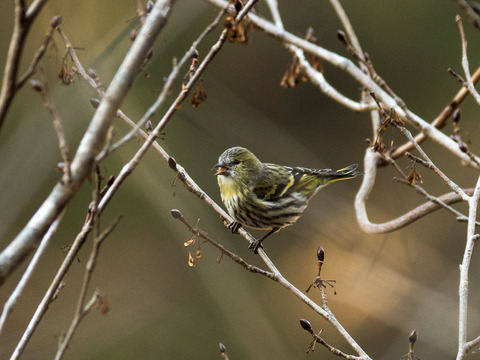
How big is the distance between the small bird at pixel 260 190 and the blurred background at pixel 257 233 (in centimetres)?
196

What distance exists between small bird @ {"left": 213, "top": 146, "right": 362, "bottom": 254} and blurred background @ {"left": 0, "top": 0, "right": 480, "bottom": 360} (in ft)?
6.41

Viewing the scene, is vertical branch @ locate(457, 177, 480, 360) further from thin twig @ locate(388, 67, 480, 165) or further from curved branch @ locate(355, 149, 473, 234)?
thin twig @ locate(388, 67, 480, 165)

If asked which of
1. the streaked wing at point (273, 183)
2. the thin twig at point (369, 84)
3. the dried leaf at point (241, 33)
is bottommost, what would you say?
the streaked wing at point (273, 183)

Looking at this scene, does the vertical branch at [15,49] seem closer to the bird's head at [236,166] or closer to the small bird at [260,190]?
the small bird at [260,190]

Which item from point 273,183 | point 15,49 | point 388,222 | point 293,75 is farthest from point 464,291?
point 273,183

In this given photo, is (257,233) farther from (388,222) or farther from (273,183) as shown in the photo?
(388,222)

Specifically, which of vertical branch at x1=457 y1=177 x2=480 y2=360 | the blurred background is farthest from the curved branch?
the blurred background

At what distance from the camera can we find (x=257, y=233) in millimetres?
7773

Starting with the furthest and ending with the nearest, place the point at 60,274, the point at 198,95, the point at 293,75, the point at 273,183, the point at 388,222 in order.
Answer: the point at 273,183 → the point at 293,75 → the point at 388,222 → the point at 198,95 → the point at 60,274

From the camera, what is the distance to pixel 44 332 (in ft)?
21.3

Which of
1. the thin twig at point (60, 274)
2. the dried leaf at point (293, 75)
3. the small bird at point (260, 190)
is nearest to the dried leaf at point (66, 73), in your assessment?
the thin twig at point (60, 274)

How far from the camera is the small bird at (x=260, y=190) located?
4.34 meters

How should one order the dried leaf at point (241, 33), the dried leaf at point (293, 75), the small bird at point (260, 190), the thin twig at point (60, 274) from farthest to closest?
the small bird at point (260, 190)
the dried leaf at point (293, 75)
the dried leaf at point (241, 33)
the thin twig at point (60, 274)

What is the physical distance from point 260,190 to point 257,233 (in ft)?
10.9
